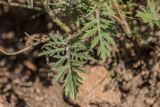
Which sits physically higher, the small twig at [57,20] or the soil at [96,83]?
the small twig at [57,20]

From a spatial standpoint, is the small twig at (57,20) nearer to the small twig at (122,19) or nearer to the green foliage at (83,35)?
the green foliage at (83,35)

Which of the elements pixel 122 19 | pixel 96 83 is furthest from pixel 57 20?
pixel 96 83

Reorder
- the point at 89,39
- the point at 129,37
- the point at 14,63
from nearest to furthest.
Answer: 1. the point at 89,39
2. the point at 129,37
3. the point at 14,63

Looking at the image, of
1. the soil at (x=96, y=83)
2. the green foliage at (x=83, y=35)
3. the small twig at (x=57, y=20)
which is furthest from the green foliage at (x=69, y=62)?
the soil at (x=96, y=83)

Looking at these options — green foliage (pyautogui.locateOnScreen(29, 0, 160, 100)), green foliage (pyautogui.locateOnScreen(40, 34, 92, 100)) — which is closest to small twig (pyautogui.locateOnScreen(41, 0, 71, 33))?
green foliage (pyautogui.locateOnScreen(29, 0, 160, 100))

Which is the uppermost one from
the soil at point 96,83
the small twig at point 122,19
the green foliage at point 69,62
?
the small twig at point 122,19

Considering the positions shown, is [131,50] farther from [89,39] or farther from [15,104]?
[15,104]

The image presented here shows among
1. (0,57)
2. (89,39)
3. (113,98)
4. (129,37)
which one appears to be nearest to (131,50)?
(129,37)

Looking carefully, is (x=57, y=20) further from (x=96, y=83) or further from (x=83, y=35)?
(x=96, y=83)

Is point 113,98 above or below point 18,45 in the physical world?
below
